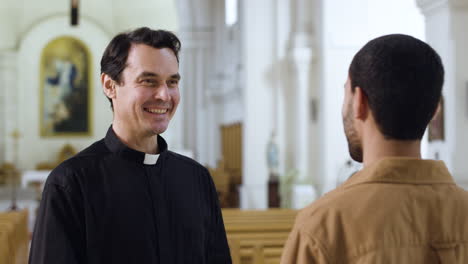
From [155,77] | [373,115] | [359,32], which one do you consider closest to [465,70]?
[359,32]

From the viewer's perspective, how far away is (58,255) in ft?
6.45

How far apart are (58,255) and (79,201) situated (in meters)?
0.19

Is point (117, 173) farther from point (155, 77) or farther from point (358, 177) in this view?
point (358, 177)

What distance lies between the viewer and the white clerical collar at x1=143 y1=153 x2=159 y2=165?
2264mm

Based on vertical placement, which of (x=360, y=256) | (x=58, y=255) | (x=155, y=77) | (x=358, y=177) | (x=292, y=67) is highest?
(x=292, y=67)

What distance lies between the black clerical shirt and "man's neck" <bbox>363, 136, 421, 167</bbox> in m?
0.96

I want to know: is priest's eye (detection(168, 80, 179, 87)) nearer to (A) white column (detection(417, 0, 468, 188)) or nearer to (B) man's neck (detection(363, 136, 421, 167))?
(B) man's neck (detection(363, 136, 421, 167))

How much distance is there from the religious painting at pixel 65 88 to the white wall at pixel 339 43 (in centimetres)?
1452

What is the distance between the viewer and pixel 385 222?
134cm

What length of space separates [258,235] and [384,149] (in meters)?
4.08

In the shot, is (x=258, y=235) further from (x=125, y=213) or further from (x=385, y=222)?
(x=385, y=222)

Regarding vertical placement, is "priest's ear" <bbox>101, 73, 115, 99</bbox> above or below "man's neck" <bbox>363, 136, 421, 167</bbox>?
above

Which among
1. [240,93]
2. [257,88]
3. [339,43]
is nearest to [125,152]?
[339,43]

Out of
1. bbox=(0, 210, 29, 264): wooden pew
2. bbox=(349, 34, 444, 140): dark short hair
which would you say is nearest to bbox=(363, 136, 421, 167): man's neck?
bbox=(349, 34, 444, 140): dark short hair
